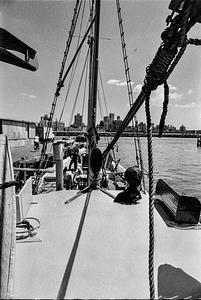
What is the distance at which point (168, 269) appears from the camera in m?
2.80

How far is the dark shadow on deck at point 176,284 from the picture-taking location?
7.83ft

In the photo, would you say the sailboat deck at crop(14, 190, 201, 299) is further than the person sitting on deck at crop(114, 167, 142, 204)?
No

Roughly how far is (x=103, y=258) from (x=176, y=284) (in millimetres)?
890

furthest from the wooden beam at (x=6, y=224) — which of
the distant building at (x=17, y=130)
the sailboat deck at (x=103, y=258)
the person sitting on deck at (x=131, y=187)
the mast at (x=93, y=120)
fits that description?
the distant building at (x=17, y=130)

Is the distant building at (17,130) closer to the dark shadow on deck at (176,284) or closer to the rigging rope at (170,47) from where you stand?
the dark shadow on deck at (176,284)

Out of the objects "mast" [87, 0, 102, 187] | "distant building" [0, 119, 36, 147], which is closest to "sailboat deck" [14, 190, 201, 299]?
"mast" [87, 0, 102, 187]

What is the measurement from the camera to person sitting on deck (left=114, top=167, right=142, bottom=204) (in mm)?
4893

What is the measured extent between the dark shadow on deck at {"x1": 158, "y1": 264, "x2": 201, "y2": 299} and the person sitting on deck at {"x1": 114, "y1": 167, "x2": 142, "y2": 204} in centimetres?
220

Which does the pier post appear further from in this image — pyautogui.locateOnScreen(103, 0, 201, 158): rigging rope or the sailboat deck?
pyautogui.locateOnScreen(103, 0, 201, 158): rigging rope

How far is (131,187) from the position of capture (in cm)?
515

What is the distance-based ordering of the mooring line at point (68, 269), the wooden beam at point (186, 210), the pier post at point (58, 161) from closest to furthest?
1. the mooring line at point (68, 269)
2. the wooden beam at point (186, 210)
3. the pier post at point (58, 161)

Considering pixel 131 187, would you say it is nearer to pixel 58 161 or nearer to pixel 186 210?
pixel 186 210

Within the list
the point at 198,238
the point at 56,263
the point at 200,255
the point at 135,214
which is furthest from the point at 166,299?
the point at 135,214

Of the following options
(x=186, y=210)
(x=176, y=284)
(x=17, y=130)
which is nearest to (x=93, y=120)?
(x=186, y=210)
